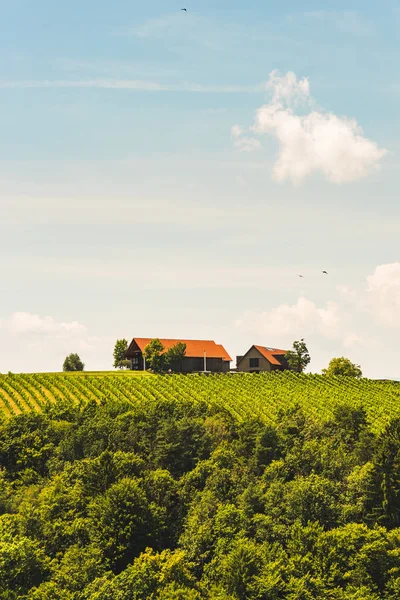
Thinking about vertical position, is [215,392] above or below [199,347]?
below

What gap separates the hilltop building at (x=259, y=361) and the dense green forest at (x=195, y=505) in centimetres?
5058

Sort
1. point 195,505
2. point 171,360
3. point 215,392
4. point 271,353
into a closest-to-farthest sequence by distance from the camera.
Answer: point 195,505 → point 215,392 → point 171,360 → point 271,353

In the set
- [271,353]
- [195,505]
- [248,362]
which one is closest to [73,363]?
[248,362]

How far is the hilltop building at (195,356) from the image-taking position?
13962cm

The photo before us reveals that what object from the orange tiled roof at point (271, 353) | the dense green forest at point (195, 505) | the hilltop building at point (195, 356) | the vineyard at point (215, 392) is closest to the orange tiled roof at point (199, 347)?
the hilltop building at point (195, 356)

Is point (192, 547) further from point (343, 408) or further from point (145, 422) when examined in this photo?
point (343, 408)

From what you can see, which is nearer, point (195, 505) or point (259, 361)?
point (195, 505)

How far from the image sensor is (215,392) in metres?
110

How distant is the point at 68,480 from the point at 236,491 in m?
18.8

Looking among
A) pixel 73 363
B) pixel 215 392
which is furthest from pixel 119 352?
pixel 215 392

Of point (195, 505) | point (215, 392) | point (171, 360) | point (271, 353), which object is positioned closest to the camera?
point (195, 505)

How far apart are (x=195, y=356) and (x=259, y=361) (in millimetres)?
14008

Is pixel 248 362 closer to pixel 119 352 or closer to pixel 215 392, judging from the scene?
pixel 119 352

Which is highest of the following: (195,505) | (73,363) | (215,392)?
(73,363)
